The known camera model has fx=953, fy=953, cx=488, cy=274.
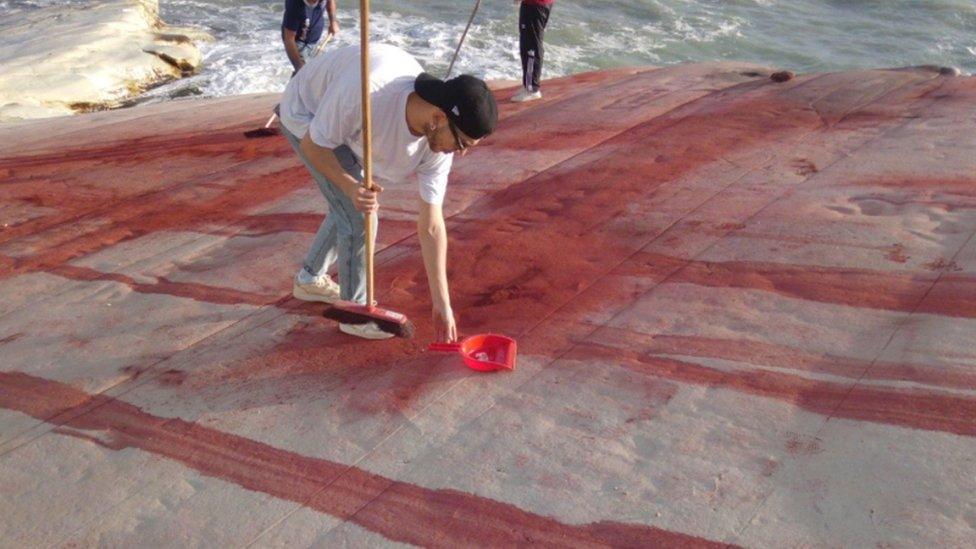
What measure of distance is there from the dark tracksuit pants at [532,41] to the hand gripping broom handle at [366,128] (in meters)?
4.97

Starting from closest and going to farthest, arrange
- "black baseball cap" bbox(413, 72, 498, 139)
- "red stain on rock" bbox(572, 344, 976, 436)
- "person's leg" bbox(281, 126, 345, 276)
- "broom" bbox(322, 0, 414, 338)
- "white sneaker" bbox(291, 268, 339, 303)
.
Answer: "black baseball cap" bbox(413, 72, 498, 139) → "red stain on rock" bbox(572, 344, 976, 436) → "broom" bbox(322, 0, 414, 338) → "person's leg" bbox(281, 126, 345, 276) → "white sneaker" bbox(291, 268, 339, 303)

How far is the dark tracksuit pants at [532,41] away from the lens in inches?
346

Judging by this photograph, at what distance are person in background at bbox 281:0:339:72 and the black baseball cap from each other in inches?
175

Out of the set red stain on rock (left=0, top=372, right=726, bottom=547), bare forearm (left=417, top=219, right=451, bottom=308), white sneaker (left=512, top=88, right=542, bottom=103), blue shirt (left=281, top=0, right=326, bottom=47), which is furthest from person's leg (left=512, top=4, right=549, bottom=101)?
red stain on rock (left=0, top=372, right=726, bottom=547)

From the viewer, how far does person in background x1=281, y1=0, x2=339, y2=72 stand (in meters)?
7.58

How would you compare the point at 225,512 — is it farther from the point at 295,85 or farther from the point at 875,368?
the point at 875,368

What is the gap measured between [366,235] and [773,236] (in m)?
2.41

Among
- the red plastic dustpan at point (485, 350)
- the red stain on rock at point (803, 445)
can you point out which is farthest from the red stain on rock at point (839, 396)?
the red plastic dustpan at point (485, 350)

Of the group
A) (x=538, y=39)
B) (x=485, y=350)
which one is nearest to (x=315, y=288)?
(x=485, y=350)

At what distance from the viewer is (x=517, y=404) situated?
154 inches

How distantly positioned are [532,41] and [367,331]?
5.17m

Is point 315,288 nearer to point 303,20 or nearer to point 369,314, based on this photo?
point 369,314

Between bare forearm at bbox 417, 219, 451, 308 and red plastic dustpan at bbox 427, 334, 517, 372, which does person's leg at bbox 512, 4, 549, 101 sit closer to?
red plastic dustpan at bbox 427, 334, 517, 372

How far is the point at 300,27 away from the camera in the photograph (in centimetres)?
770
